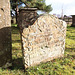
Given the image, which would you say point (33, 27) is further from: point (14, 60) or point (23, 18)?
point (23, 18)

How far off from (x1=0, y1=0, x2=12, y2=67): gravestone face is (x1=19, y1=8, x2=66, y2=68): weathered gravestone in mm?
484

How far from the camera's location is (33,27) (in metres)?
2.67

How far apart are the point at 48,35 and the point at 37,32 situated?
1.62 feet

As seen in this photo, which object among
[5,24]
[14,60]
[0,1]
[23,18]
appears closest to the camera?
[0,1]

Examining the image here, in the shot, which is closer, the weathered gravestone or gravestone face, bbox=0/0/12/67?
gravestone face, bbox=0/0/12/67

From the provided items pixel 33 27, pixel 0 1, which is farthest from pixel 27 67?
pixel 0 1

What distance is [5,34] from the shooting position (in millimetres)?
2586

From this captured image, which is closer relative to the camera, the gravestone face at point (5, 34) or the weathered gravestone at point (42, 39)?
the gravestone face at point (5, 34)

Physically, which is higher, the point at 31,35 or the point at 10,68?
the point at 31,35

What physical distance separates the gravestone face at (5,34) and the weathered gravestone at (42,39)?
Result: 48cm

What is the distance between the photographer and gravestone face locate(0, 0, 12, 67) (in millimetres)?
2441

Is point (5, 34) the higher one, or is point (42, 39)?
point (5, 34)

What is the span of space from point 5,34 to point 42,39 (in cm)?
125

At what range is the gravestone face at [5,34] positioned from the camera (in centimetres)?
244
